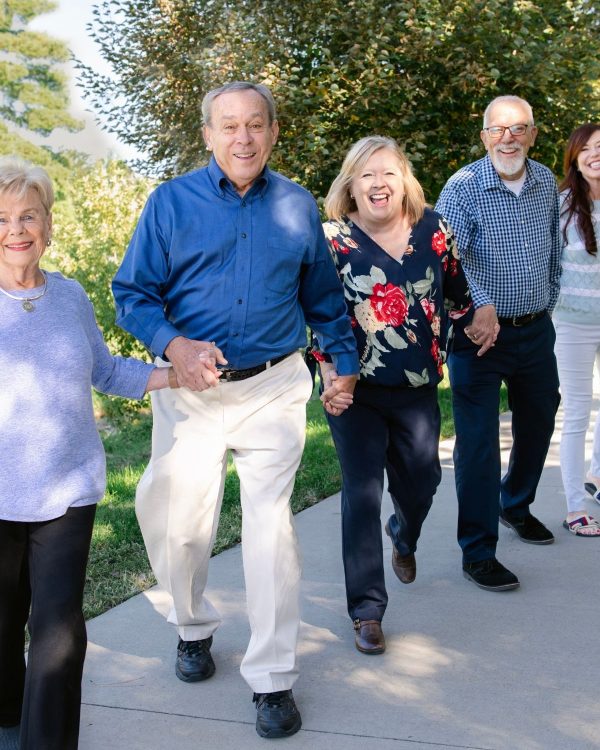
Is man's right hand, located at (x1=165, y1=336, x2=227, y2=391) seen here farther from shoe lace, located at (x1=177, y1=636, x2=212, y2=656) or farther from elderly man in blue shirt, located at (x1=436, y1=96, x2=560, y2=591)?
elderly man in blue shirt, located at (x1=436, y1=96, x2=560, y2=591)

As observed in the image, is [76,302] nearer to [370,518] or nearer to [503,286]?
[370,518]

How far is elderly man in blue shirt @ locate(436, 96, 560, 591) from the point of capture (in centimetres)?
495

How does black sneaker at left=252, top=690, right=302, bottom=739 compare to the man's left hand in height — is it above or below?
below

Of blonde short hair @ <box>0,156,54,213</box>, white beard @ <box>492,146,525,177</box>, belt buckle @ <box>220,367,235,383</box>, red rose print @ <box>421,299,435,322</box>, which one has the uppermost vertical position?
blonde short hair @ <box>0,156,54,213</box>

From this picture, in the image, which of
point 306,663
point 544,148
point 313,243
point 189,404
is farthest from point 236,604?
point 544,148

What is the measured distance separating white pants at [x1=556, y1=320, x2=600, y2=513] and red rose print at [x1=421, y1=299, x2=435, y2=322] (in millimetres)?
1599

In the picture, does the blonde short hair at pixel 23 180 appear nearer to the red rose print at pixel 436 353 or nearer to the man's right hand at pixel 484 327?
the red rose print at pixel 436 353

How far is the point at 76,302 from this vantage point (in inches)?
127

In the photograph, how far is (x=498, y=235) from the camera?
196 inches

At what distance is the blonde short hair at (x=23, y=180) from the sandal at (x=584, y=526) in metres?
3.54

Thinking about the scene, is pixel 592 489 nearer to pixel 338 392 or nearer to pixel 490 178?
pixel 490 178

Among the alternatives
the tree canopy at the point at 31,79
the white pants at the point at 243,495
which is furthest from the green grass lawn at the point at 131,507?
the tree canopy at the point at 31,79

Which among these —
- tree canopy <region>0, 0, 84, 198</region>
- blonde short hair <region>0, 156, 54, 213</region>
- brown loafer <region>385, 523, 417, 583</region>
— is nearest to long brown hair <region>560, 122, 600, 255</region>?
brown loafer <region>385, 523, 417, 583</region>

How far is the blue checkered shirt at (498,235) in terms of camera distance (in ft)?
16.3
